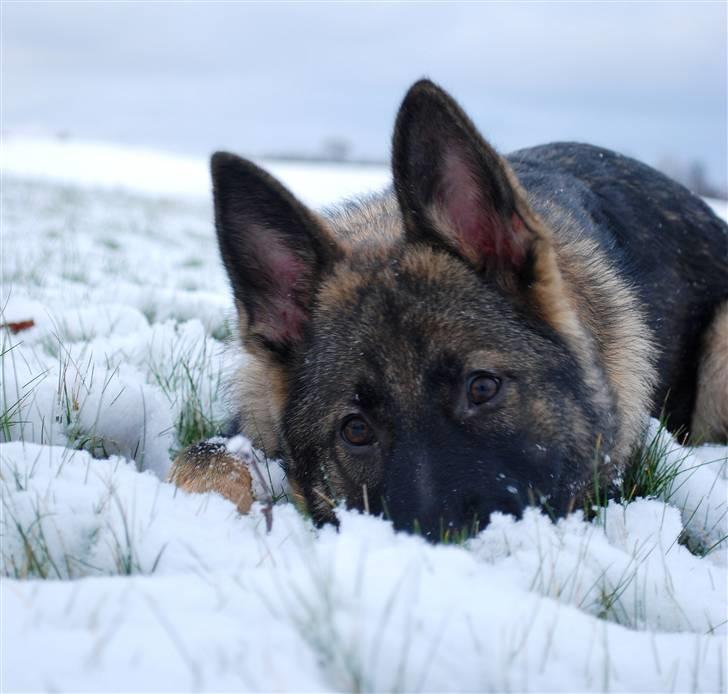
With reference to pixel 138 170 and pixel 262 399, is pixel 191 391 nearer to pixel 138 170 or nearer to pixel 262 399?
pixel 262 399

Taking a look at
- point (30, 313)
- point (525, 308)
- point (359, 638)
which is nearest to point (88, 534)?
point (359, 638)

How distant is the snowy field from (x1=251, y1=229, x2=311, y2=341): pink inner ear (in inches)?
23.9

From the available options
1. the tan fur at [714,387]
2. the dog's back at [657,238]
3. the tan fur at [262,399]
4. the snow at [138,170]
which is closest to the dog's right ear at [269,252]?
the tan fur at [262,399]

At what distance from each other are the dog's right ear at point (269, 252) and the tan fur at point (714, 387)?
2.38 meters

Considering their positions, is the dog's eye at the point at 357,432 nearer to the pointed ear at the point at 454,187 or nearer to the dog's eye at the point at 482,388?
the dog's eye at the point at 482,388

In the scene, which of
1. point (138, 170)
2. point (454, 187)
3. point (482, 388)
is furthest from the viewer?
point (138, 170)

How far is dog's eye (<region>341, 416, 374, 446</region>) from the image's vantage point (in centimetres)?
275

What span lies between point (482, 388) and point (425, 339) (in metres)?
0.26

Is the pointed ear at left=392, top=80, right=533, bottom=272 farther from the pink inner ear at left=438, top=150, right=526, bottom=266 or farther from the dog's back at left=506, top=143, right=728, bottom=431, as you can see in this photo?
the dog's back at left=506, top=143, right=728, bottom=431

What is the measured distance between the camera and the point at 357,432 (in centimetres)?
278

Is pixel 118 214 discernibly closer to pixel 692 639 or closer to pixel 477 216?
pixel 477 216

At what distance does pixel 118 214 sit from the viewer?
1593 cm

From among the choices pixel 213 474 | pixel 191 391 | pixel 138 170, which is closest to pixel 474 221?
pixel 213 474

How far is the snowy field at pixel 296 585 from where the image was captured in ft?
4.75
